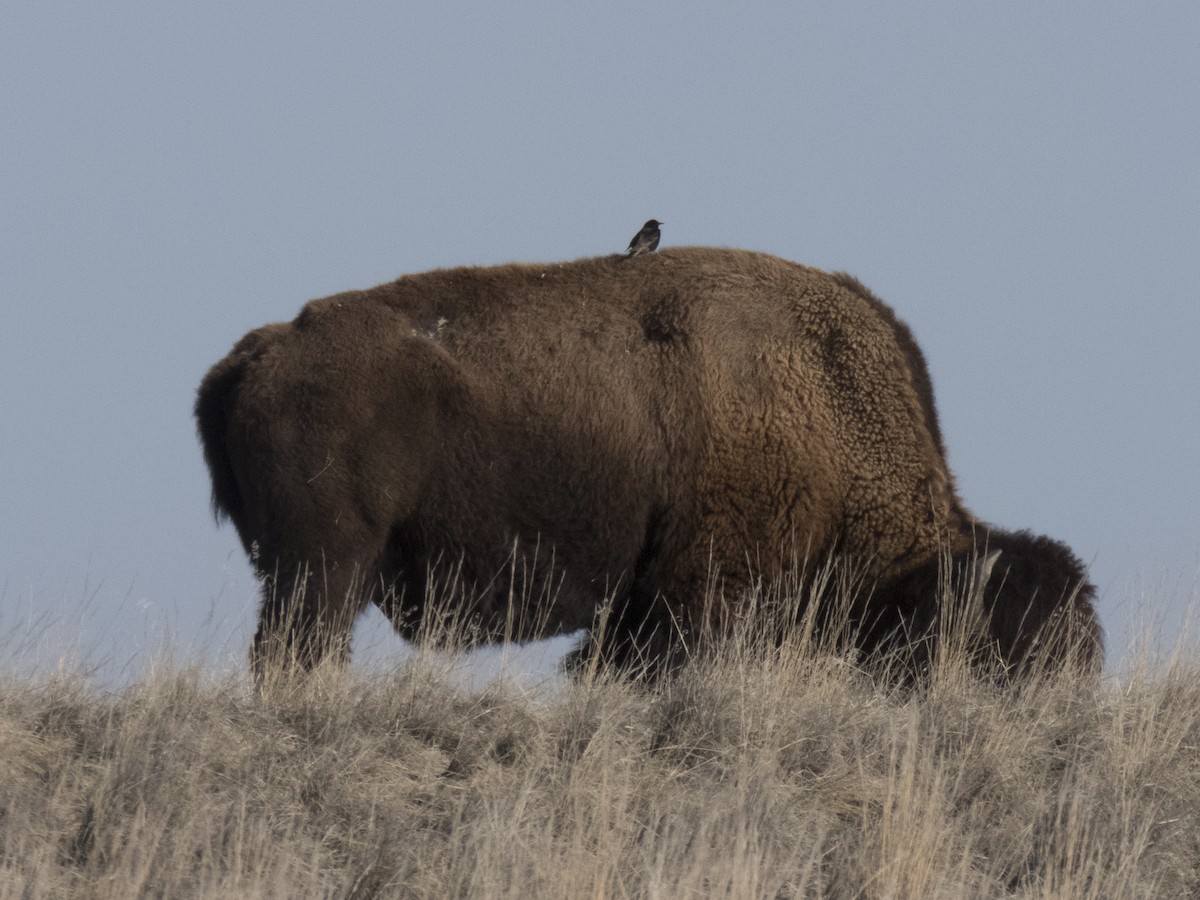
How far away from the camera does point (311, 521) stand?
6.82 meters

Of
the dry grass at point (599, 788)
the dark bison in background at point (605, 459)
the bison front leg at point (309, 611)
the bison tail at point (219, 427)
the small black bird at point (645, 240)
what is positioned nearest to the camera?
the dry grass at point (599, 788)

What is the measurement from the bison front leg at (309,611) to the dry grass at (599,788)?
2.05ft

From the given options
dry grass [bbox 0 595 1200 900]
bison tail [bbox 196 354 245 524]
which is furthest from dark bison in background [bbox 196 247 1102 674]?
dry grass [bbox 0 595 1200 900]

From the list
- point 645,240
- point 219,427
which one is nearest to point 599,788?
point 219,427

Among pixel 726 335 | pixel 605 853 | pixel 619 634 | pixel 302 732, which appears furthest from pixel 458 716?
pixel 726 335

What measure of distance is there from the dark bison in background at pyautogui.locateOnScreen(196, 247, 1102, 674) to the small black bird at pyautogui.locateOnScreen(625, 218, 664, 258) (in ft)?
0.36

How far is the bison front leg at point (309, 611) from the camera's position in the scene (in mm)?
6699

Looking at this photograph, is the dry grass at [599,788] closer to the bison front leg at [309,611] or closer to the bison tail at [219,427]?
the bison front leg at [309,611]

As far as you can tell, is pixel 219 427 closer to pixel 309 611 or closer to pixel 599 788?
pixel 309 611

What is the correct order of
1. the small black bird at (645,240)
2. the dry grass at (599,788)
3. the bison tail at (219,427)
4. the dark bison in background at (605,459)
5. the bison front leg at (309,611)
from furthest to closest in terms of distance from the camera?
the small black bird at (645,240) < the bison tail at (219,427) < the dark bison in background at (605,459) < the bison front leg at (309,611) < the dry grass at (599,788)

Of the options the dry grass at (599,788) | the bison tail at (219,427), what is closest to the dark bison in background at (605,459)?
the bison tail at (219,427)

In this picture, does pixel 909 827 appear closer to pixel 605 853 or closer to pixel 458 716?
pixel 605 853

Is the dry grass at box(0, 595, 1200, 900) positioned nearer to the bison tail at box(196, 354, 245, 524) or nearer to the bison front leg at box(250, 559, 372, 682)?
the bison front leg at box(250, 559, 372, 682)

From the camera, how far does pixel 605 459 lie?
7371mm
